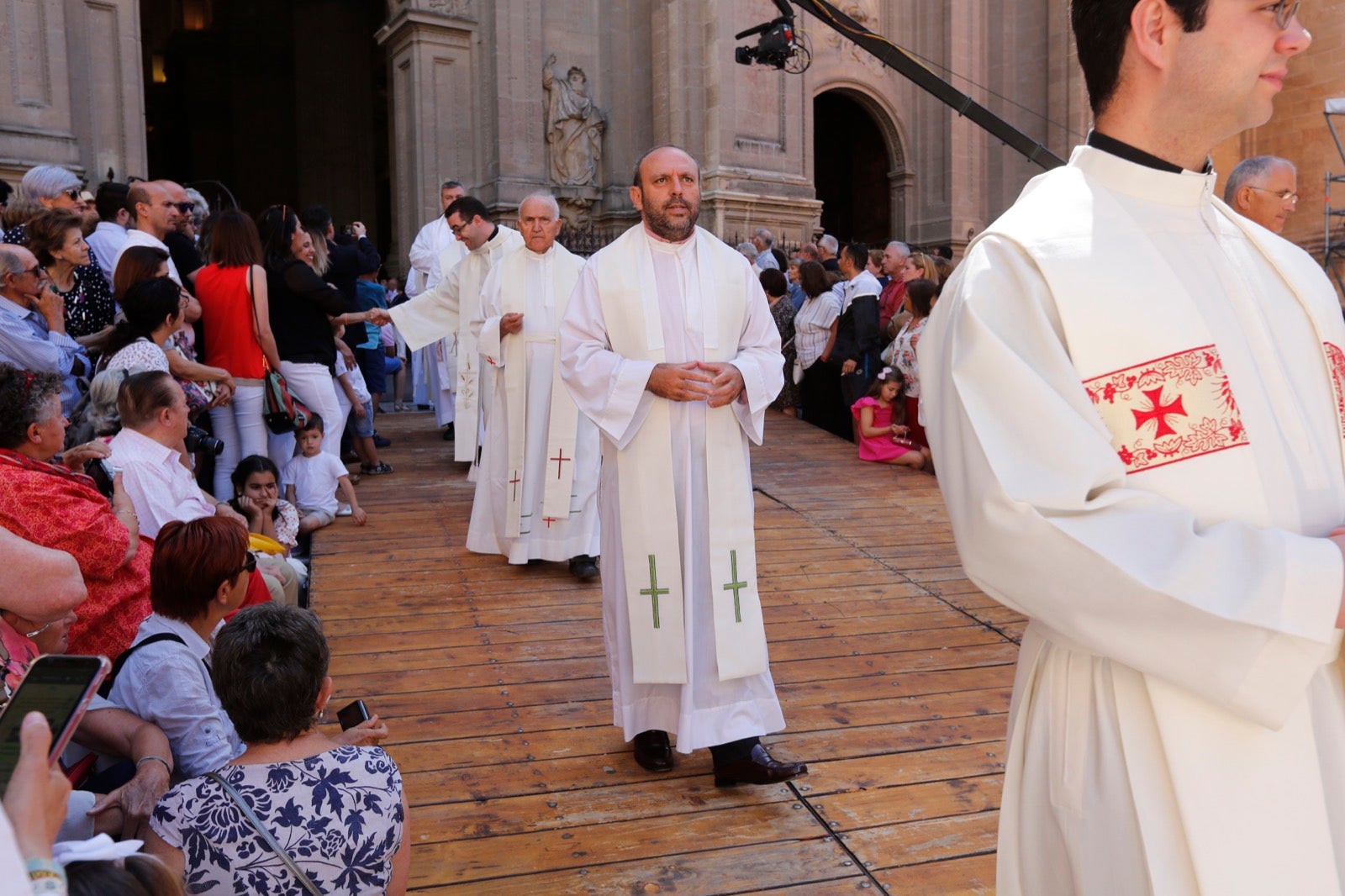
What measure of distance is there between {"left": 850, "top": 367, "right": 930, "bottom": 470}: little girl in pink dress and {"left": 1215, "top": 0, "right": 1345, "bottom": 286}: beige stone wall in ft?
35.8

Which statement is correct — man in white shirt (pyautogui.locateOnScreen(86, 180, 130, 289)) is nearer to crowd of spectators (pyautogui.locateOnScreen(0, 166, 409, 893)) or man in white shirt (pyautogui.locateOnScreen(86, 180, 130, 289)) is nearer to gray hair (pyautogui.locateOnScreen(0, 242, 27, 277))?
crowd of spectators (pyautogui.locateOnScreen(0, 166, 409, 893))

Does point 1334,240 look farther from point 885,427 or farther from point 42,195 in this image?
point 42,195

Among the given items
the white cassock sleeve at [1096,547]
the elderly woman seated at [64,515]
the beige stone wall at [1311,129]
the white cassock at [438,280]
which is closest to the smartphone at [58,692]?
the white cassock sleeve at [1096,547]

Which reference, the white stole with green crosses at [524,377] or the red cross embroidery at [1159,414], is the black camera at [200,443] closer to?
the white stole with green crosses at [524,377]

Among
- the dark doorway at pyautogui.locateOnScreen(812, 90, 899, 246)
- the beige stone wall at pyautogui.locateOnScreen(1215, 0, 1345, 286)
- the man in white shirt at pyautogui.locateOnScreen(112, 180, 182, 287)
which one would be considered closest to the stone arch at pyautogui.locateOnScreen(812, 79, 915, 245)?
the dark doorway at pyautogui.locateOnScreen(812, 90, 899, 246)

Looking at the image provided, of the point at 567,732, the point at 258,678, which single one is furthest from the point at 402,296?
the point at 258,678

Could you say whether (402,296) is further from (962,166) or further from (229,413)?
(962,166)

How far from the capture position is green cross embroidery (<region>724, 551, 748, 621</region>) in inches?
148

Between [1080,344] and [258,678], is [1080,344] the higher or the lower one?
the higher one

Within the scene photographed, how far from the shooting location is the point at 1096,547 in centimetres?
145

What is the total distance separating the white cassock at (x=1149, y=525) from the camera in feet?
4.74

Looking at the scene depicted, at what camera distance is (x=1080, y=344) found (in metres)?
1.59

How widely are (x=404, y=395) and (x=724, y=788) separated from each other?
10.9m

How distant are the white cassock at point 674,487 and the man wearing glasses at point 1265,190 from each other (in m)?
1.73
